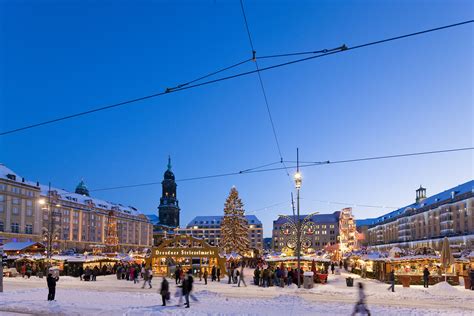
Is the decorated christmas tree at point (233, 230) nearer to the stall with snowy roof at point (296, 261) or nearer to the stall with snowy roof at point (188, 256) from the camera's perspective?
the stall with snowy roof at point (296, 261)

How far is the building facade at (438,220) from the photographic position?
297 feet

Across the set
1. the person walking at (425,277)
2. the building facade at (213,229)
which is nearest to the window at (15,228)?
the person walking at (425,277)

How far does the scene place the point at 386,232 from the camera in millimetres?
161750

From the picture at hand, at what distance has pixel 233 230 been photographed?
217ft

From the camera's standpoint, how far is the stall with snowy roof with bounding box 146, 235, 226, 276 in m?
40.8

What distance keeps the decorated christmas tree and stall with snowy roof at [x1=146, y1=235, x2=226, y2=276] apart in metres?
23.4

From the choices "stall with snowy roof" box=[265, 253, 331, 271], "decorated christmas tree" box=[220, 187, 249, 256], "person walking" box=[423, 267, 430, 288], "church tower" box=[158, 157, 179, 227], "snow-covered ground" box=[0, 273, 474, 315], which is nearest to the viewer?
"snow-covered ground" box=[0, 273, 474, 315]

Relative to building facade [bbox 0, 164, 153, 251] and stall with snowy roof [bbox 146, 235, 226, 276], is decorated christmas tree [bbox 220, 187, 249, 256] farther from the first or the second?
stall with snowy roof [bbox 146, 235, 226, 276]

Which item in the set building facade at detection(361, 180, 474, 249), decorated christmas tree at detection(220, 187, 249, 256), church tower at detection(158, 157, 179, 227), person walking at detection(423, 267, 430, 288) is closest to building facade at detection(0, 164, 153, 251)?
church tower at detection(158, 157, 179, 227)

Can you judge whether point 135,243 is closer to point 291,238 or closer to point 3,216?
point 3,216

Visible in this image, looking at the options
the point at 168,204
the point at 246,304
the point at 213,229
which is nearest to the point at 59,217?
the point at 168,204

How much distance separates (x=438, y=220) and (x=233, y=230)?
60245 millimetres

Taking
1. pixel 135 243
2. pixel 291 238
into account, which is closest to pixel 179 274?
pixel 291 238

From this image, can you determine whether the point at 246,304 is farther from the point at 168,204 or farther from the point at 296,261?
the point at 168,204
